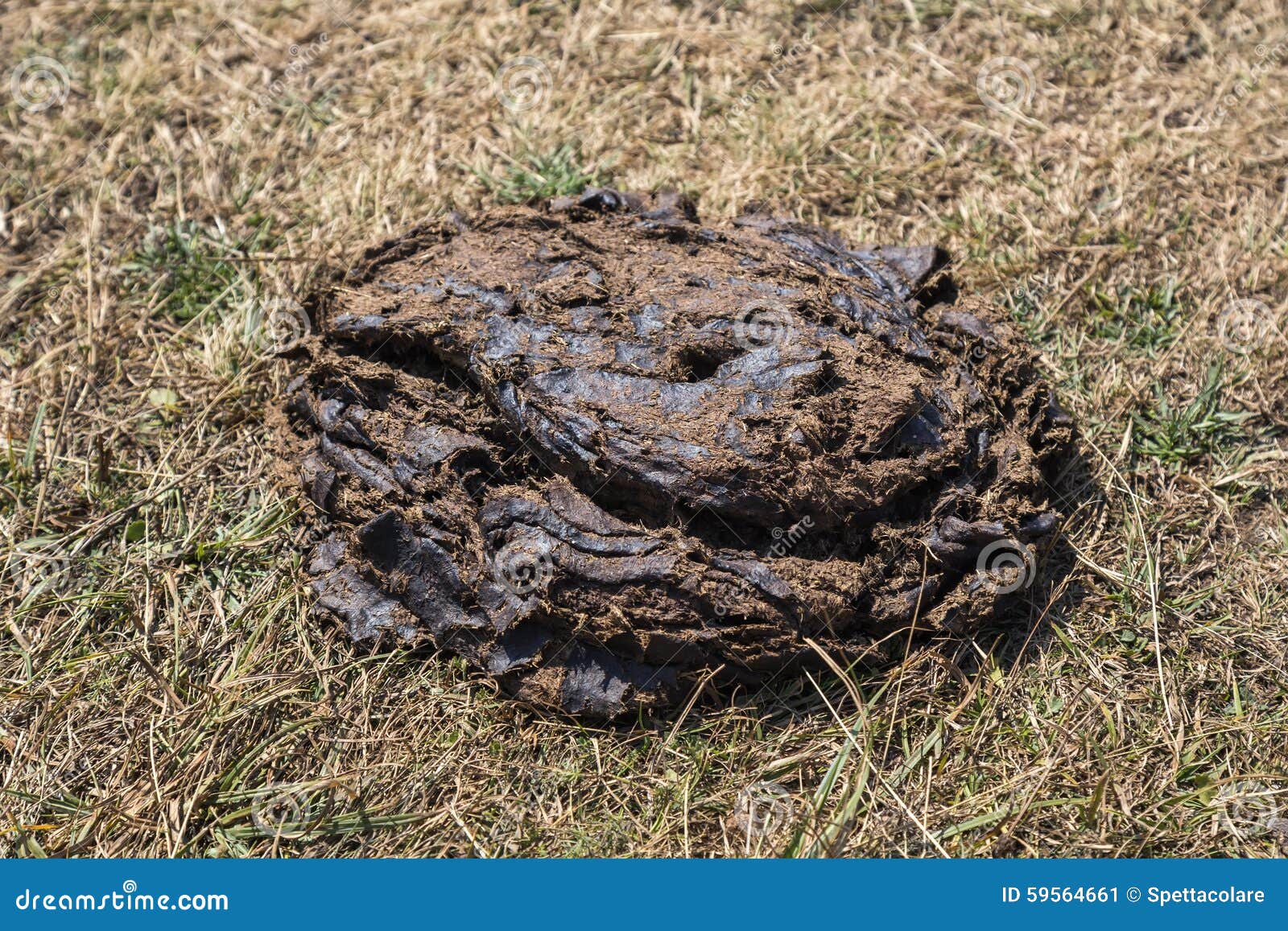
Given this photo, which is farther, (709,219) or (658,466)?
(709,219)

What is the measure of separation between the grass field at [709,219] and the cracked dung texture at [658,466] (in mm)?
189

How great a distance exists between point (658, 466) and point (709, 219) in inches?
50.2

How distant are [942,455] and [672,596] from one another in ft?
2.76

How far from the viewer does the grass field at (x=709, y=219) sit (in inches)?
106

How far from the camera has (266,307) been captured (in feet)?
12.0

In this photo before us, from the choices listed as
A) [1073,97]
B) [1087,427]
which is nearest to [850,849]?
[1087,427]

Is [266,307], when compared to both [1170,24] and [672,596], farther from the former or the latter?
[1170,24]

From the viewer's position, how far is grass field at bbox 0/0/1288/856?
2688 millimetres

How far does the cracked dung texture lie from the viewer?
2.66 meters

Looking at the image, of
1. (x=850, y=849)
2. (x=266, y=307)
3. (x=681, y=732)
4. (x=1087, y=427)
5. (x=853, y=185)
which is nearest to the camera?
(x=850, y=849)

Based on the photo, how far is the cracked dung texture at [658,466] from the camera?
105 inches

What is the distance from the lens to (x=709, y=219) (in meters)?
3.57

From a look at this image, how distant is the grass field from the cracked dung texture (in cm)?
19

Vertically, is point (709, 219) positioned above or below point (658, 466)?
above
